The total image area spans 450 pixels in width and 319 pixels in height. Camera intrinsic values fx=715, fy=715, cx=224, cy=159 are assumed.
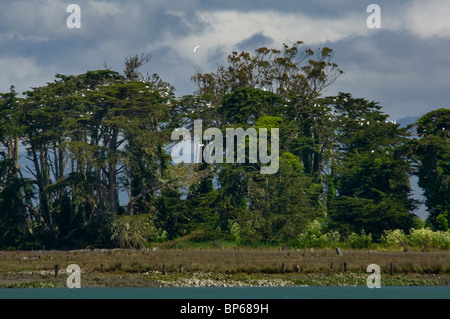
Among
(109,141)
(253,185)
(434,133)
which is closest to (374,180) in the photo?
(434,133)

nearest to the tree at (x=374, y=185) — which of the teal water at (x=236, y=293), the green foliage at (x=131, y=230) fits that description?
the green foliage at (x=131, y=230)

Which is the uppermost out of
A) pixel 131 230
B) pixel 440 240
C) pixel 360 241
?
pixel 131 230

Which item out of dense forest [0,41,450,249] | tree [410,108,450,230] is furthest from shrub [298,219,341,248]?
tree [410,108,450,230]

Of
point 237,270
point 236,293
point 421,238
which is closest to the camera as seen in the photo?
point 236,293

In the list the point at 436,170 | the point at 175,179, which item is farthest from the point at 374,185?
the point at 175,179

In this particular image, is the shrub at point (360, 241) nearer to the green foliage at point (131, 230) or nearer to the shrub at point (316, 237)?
the shrub at point (316, 237)

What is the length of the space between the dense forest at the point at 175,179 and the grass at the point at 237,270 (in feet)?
44.7

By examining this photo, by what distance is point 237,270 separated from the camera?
4388cm

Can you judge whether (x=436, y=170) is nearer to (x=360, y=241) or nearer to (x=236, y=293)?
(x=360, y=241)

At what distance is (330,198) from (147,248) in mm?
22003

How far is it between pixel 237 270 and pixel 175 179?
23.4 m

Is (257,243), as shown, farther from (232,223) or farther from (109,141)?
(109,141)

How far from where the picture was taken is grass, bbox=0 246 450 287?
41906 mm

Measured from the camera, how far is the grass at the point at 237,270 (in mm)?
41906
